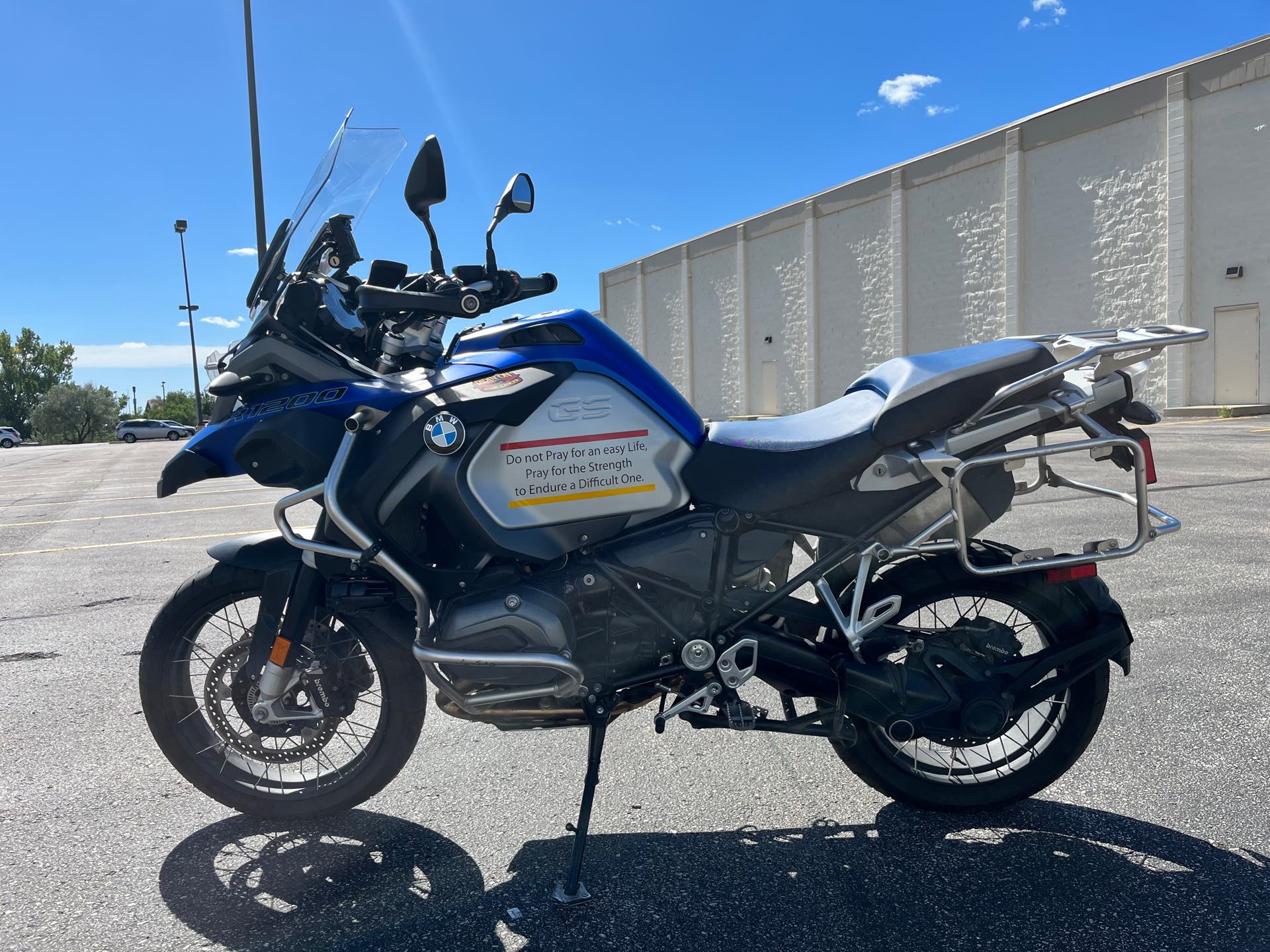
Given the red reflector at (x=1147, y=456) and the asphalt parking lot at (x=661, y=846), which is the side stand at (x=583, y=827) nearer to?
the asphalt parking lot at (x=661, y=846)

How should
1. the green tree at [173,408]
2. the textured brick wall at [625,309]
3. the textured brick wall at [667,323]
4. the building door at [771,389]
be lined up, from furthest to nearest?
the green tree at [173,408], the textured brick wall at [625,309], the textured brick wall at [667,323], the building door at [771,389]

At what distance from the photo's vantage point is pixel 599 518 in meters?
2.49

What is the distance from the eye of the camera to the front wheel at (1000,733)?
258 cm

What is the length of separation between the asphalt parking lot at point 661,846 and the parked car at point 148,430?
57450mm

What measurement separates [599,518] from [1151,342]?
1.56 meters

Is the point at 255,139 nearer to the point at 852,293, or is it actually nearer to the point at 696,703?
the point at 696,703

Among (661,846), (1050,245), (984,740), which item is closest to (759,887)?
(661,846)

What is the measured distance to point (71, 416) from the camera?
71688 mm

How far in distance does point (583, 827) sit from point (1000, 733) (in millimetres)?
1273

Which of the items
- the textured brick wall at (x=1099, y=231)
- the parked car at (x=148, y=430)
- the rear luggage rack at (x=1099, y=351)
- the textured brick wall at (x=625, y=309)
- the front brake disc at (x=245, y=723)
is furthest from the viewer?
the parked car at (x=148, y=430)

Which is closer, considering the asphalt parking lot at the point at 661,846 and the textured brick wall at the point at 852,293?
the asphalt parking lot at the point at 661,846

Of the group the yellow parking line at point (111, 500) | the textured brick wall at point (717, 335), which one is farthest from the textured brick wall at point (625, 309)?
the yellow parking line at point (111, 500)

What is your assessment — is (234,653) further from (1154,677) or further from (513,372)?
(1154,677)

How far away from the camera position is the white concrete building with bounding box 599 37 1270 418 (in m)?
19.8
